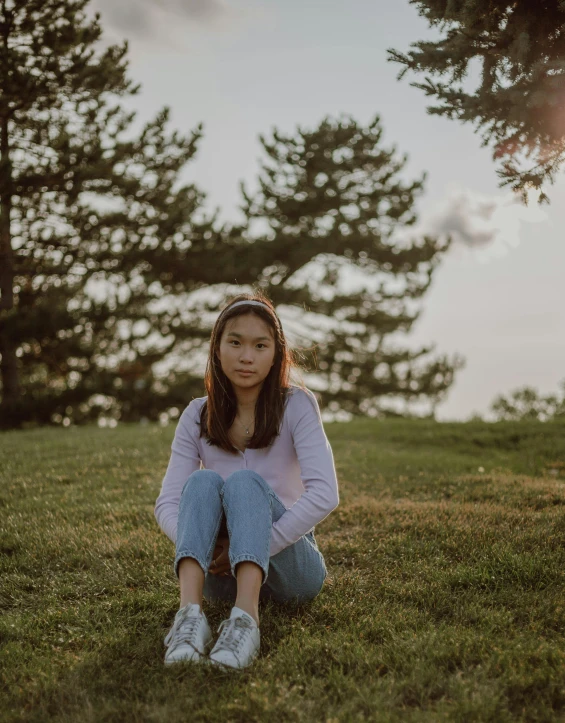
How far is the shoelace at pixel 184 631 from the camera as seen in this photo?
2840 millimetres

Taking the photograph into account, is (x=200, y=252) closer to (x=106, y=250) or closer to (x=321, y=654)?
(x=106, y=250)

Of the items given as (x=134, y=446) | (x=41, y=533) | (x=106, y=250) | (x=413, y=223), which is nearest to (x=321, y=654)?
(x=41, y=533)

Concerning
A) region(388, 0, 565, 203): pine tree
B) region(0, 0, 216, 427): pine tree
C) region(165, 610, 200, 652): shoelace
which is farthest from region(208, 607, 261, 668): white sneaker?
region(0, 0, 216, 427): pine tree

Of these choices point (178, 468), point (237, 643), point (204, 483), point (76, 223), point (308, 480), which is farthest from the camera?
point (76, 223)

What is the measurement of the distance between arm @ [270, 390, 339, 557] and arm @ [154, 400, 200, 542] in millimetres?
520

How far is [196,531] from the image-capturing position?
3.00 meters

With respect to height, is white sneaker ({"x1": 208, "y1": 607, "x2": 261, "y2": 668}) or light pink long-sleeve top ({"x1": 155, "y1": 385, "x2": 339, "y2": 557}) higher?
light pink long-sleeve top ({"x1": 155, "y1": 385, "x2": 339, "y2": 557})

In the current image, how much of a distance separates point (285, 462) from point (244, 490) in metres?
0.50

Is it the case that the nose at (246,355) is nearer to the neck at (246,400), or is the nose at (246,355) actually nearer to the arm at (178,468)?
the neck at (246,400)

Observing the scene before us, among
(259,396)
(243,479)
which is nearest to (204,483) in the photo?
(243,479)

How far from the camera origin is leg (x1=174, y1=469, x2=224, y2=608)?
297cm

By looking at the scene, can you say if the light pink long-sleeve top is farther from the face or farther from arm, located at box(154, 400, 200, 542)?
the face

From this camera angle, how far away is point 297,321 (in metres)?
18.3

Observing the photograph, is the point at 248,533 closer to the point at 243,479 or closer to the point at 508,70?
the point at 243,479
